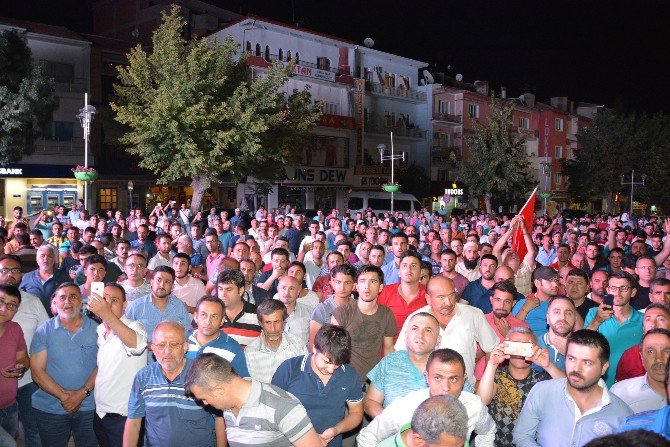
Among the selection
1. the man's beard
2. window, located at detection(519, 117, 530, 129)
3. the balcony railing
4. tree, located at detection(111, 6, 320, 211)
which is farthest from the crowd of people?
window, located at detection(519, 117, 530, 129)

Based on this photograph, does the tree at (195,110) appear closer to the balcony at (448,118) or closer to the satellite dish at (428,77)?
the balcony at (448,118)

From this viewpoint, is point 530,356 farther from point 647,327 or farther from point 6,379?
point 6,379

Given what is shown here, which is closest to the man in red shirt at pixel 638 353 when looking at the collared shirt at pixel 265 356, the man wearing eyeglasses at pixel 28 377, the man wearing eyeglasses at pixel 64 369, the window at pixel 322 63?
the collared shirt at pixel 265 356

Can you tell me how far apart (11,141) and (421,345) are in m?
24.0

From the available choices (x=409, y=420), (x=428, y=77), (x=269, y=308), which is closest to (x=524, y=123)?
(x=428, y=77)

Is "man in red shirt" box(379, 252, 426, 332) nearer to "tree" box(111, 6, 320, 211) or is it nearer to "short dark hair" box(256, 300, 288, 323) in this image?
"short dark hair" box(256, 300, 288, 323)

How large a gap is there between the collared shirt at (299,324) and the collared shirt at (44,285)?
107 inches

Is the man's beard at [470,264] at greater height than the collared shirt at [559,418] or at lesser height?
greater

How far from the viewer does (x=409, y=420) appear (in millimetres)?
3564

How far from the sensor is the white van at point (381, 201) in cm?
3278

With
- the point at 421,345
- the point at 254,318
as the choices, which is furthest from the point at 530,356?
the point at 254,318

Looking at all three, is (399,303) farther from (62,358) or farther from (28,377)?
(28,377)

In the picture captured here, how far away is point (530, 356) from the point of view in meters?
3.67

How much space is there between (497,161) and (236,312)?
35.5m
